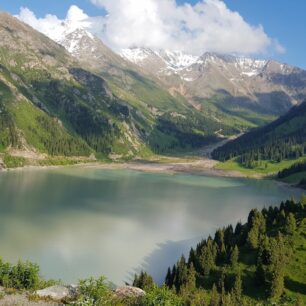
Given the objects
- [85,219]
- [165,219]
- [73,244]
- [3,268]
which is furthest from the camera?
[165,219]

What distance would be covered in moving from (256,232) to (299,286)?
17.3m

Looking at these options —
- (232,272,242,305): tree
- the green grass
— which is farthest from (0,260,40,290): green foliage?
the green grass

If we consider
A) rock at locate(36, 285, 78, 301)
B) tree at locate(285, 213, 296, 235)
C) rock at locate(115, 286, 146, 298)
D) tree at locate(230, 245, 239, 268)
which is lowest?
tree at locate(230, 245, 239, 268)

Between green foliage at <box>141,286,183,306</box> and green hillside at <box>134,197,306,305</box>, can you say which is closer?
green foliage at <box>141,286,183,306</box>

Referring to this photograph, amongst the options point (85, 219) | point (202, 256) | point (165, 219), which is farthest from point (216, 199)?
point (202, 256)

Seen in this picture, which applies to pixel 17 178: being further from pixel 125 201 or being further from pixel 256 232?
pixel 256 232

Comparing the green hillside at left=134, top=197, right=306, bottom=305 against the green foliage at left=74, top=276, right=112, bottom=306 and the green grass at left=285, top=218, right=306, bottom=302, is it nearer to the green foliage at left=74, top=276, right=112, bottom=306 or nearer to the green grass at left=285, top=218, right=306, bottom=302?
the green grass at left=285, top=218, right=306, bottom=302

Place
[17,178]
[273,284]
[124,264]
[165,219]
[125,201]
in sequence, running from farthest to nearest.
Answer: [17,178] → [125,201] → [165,219] → [124,264] → [273,284]

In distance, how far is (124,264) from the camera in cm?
8456

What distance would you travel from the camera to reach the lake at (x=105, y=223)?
277ft

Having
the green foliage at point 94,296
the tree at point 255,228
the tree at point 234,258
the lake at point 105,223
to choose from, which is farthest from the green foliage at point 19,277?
the tree at point 255,228

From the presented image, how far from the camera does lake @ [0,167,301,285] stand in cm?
8438

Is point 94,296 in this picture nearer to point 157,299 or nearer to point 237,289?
point 157,299

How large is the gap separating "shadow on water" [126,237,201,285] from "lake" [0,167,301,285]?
186 mm
